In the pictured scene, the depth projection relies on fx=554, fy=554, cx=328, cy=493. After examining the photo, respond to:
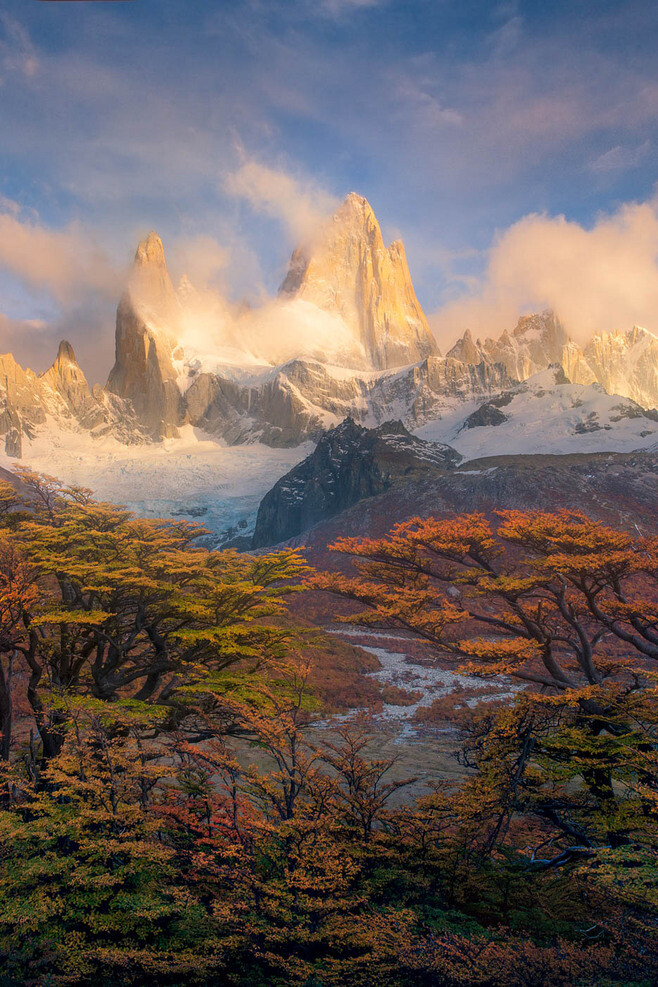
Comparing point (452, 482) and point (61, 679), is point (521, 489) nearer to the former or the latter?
point (452, 482)

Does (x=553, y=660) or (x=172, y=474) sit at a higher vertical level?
(x=172, y=474)

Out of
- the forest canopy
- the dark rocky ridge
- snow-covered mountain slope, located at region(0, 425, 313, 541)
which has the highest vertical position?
snow-covered mountain slope, located at region(0, 425, 313, 541)

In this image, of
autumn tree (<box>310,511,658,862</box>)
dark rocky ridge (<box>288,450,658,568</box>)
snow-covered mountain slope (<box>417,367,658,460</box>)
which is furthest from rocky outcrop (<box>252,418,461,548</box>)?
autumn tree (<box>310,511,658,862</box>)

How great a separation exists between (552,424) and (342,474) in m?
62.7

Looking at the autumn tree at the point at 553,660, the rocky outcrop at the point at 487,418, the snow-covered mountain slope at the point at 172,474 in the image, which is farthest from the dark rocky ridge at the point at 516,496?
the rocky outcrop at the point at 487,418

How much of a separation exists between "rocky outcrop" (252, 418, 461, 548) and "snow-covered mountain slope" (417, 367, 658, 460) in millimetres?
19171

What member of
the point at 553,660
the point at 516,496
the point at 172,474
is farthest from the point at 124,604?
the point at 172,474

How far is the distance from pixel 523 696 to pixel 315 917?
6050mm

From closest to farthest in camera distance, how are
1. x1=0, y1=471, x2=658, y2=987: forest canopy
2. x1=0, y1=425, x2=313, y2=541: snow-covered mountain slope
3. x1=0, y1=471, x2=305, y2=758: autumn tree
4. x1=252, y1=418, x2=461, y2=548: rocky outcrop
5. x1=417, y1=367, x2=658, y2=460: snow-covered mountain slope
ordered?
1. x1=0, y1=471, x2=658, y2=987: forest canopy
2. x1=0, y1=471, x2=305, y2=758: autumn tree
3. x1=252, y1=418, x2=461, y2=548: rocky outcrop
4. x1=417, y1=367, x2=658, y2=460: snow-covered mountain slope
5. x1=0, y1=425, x2=313, y2=541: snow-covered mountain slope

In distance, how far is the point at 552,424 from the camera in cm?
14000

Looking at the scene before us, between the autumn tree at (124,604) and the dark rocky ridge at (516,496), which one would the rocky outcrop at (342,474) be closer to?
the dark rocky ridge at (516,496)

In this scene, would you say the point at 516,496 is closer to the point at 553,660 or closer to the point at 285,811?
the point at 553,660

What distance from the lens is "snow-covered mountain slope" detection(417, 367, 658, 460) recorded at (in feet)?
403

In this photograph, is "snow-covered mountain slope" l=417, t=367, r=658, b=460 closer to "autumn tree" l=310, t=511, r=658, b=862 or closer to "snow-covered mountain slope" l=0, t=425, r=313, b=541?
"snow-covered mountain slope" l=0, t=425, r=313, b=541
